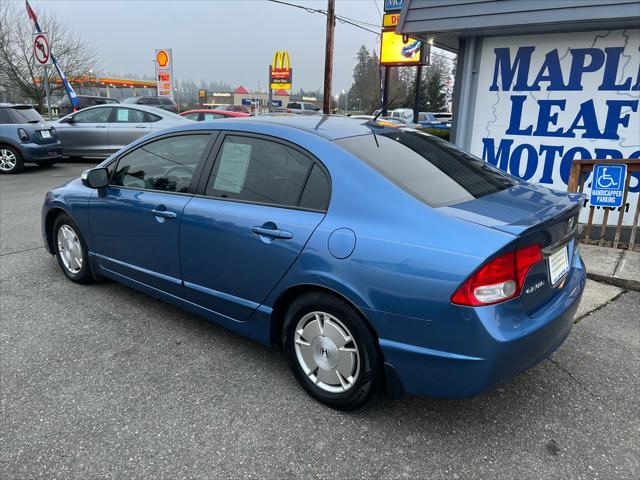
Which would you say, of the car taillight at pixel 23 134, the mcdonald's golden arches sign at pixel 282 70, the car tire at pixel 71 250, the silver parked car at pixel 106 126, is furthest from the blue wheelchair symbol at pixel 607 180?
the mcdonald's golden arches sign at pixel 282 70

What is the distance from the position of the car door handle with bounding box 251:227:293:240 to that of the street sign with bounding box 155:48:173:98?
2262cm

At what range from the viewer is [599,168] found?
5.18 m

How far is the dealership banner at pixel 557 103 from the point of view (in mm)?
6051

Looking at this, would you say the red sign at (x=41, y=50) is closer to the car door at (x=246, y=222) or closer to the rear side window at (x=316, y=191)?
the car door at (x=246, y=222)

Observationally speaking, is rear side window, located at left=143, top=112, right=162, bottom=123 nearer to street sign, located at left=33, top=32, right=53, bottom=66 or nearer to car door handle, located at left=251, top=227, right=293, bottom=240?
street sign, located at left=33, top=32, right=53, bottom=66

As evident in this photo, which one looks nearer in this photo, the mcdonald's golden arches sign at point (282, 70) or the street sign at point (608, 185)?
the street sign at point (608, 185)

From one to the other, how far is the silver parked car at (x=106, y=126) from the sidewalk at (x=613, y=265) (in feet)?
30.6

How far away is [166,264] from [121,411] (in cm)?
105

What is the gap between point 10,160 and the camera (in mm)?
10914

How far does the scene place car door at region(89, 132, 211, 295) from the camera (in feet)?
10.7

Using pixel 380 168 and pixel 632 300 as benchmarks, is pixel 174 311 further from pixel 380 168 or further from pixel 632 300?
pixel 632 300

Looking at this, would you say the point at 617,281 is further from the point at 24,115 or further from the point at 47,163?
the point at 47,163

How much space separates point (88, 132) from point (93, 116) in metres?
0.41

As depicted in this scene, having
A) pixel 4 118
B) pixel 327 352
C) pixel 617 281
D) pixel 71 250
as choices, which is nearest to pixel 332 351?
pixel 327 352
